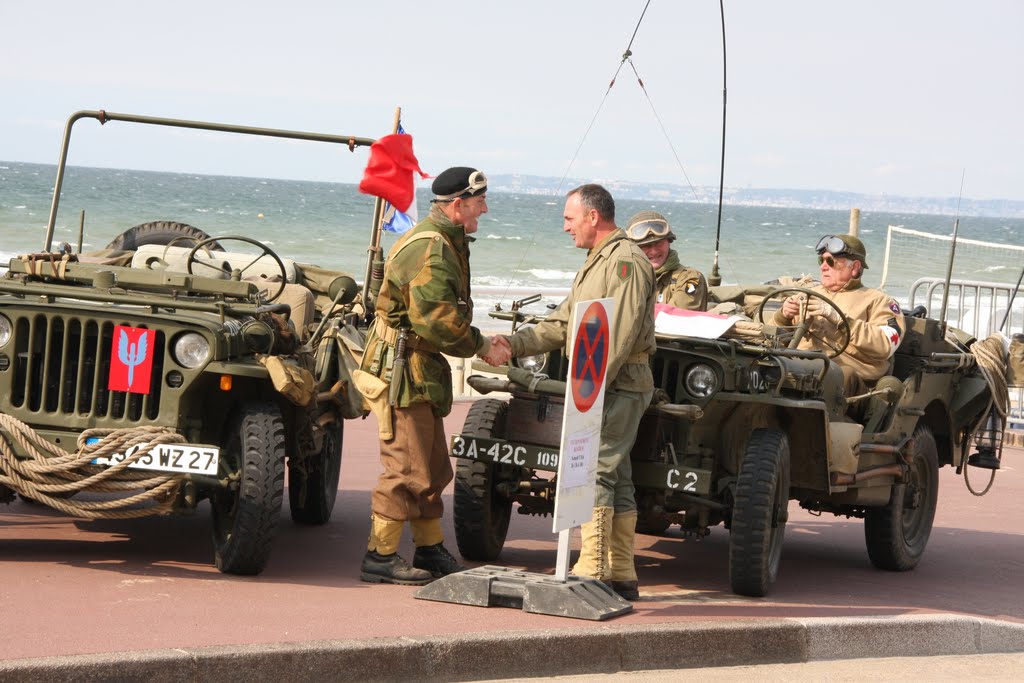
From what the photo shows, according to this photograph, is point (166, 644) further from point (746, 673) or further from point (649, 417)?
point (649, 417)

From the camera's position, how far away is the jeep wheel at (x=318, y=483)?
974 cm

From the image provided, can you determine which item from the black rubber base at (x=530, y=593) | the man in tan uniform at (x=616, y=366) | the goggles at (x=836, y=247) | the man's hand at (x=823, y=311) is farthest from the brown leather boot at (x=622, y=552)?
the goggles at (x=836, y=247)

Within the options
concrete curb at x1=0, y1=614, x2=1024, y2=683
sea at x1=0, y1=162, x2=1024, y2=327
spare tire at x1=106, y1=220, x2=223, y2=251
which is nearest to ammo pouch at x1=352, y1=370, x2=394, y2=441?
concrete curb at x1=0, y1=614, x2=1024, y2=683

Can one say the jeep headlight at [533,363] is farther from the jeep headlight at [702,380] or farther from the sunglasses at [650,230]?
the sunglasses at [650,230]

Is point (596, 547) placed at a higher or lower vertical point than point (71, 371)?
lower

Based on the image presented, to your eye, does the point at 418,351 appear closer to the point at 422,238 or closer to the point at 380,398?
the point at 380,398

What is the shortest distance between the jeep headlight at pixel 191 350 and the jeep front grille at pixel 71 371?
0.07 metres

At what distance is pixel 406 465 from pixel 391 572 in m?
0.53

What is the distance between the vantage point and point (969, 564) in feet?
34.4

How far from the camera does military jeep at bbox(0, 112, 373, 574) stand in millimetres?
7504

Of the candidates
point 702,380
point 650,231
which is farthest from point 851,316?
point 702,380

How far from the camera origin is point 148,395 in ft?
25.4

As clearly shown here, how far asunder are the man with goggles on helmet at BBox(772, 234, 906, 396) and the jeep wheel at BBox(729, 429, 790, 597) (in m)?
1.15

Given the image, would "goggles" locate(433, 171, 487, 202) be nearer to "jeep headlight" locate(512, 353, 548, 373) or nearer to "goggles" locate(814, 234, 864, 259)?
"jeep headlight" locate(512, 353, 548, 373)
